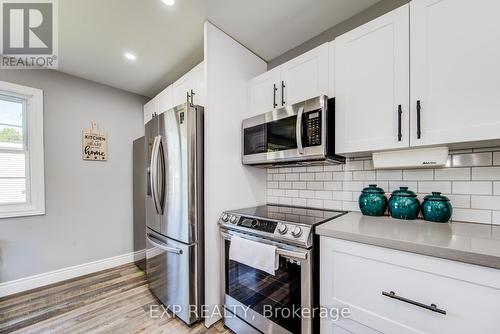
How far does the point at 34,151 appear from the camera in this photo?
7.59ft

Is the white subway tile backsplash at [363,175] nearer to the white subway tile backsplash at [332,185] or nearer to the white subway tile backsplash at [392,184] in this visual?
the white subway tile backsplash at [392,184]

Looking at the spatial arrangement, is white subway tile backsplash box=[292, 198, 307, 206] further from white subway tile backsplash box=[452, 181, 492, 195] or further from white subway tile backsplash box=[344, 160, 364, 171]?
white subway tile backsplash box=[452, 181, 492, 195]

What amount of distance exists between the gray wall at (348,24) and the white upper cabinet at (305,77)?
38 cm

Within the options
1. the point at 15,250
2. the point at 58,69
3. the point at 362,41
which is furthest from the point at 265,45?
the point at 15,250

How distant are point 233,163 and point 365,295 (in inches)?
52.0

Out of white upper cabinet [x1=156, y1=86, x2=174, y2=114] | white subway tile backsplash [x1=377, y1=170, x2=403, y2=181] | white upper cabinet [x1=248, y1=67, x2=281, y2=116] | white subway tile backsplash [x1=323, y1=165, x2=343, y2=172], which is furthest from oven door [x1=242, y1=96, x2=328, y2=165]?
white upper cabinet [x1=156, y1=86, x2=174, y2=114]

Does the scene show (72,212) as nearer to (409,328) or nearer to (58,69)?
(58,69)

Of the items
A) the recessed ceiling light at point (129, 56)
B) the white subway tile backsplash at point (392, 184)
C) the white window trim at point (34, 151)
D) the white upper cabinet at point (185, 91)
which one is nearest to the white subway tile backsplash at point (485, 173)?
the white subway tile backsplash at point (392, 184)

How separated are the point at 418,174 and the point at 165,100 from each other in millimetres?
2618

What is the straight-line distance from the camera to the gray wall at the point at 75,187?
2.24 m

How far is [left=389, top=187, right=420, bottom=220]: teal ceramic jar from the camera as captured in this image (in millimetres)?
1319

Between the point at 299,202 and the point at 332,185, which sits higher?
the point at 332,185

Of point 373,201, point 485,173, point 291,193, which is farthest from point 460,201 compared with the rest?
point 291,193

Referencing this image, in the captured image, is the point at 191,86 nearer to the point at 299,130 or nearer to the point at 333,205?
Answer: the point at 299,130
